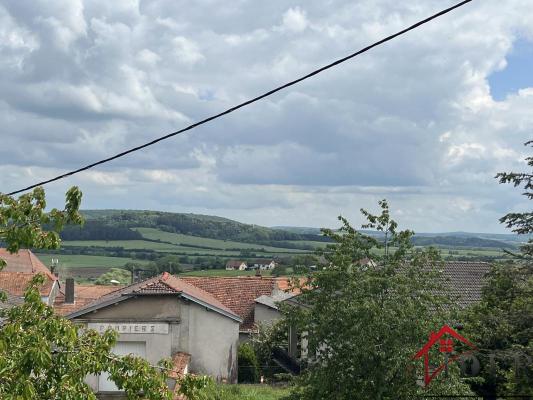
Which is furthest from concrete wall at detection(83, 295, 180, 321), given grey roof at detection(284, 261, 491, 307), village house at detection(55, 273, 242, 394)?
grey roof at detection(284, 261, 491, 307)

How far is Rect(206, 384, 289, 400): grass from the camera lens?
96.9 feet

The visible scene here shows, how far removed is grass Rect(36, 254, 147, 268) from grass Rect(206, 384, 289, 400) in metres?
83.2

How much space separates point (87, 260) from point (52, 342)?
118688 mm

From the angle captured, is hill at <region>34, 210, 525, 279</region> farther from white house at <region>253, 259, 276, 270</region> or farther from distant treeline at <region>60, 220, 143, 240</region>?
white house at <region>253, 259, 276, 270</region>

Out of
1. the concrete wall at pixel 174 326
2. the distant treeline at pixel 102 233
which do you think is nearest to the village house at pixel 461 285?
the concrete wall at pixel 174 326

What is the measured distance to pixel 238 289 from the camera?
51156 mm

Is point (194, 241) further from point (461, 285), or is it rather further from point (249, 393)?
point (249, 393)

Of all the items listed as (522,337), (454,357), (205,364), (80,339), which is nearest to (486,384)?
(522,337)

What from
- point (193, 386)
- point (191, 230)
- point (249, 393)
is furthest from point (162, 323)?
point (191, 230)

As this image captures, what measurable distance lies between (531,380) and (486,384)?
6253mm

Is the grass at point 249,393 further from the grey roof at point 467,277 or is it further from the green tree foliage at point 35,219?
the green tree foliage at point 35,219

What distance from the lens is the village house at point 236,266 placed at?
341 feet

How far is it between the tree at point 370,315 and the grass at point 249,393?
933 centimetres

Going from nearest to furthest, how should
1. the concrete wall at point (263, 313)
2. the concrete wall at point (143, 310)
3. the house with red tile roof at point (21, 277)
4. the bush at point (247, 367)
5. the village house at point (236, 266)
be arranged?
the concrete wall at point (143, 310) → the bush at point (247, 367) → the concrete wall at point (263, 313) → the house with red tile roof at point (21, 277) → the village house at point (236, 266)
